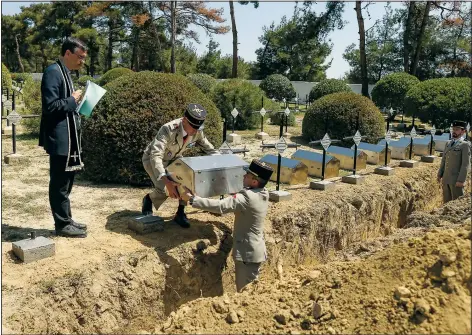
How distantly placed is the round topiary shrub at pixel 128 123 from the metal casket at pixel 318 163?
2.49 meters

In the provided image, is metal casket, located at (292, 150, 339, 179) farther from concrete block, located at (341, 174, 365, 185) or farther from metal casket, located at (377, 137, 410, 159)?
metal casket, located at (377, 137, 410, 159)

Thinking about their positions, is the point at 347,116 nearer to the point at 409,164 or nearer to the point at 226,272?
the point at 409,164

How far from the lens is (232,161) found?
5000 millimetres

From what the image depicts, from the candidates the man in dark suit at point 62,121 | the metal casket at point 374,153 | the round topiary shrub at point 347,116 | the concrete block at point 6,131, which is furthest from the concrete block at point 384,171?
the concrete block at point 6,131

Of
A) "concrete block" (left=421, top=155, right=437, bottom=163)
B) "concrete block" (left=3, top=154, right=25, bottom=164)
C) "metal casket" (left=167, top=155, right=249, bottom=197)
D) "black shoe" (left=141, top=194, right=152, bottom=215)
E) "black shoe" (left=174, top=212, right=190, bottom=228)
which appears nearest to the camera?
"metal casket" (left=167, top=155, right=249, bottom=197)

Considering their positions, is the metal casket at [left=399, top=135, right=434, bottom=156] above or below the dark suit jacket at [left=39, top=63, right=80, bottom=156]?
below

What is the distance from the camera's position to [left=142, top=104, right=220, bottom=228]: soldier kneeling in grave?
15.3 ft

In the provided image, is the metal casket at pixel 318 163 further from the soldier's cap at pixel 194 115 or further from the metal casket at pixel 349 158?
the soldier's cap at pixel 194 115

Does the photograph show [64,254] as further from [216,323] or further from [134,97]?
[134,97]

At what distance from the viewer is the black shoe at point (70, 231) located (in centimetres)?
478

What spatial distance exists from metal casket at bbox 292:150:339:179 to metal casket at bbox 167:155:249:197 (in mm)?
3280

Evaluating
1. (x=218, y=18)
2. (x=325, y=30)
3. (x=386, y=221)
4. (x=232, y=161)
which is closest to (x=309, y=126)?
(x=386, y=221)

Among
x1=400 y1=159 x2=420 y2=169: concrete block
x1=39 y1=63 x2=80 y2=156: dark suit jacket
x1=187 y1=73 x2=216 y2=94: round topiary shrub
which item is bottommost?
x1=400 y1=159 x2=420 y2=169: concrete block

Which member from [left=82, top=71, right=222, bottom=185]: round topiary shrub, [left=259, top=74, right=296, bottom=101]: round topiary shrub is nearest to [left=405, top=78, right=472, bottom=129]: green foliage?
[left=82, top=71, right=222, bottom=185]: round topiary shrub
